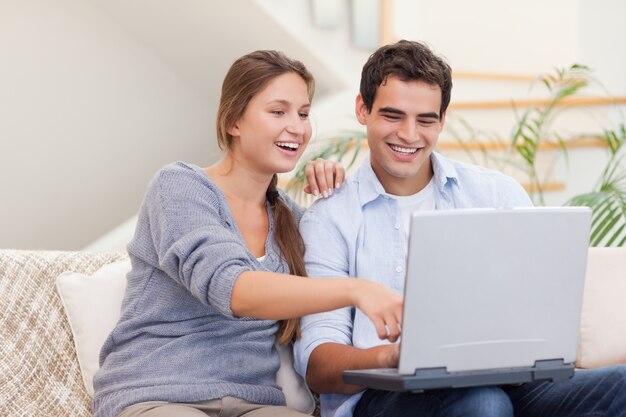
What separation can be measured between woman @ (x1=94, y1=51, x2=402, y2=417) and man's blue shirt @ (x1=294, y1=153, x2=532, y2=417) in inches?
2.0

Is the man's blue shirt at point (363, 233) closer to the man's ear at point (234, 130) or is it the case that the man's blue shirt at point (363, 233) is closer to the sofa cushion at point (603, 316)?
the man's ear at point (234, 130)

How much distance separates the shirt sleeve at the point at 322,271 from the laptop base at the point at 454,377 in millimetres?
330

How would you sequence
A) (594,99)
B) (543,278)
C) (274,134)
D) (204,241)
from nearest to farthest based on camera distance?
(543,278), (204,241), (274,134), (594,99)

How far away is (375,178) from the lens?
2145 mm

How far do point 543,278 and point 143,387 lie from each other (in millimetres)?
793

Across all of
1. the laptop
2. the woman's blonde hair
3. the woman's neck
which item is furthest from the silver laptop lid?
the woman's neck

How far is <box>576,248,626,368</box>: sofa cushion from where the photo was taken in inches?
94.7

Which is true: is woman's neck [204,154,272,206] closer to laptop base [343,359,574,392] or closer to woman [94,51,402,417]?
woman [94,51,402,417]

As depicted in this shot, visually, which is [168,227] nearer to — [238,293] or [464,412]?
[238,293]

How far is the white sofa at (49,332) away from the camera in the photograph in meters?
2.06

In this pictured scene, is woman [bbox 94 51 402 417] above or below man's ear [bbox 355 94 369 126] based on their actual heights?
below

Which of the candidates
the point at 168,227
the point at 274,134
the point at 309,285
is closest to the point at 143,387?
the point at 168,227

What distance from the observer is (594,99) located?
377 cm

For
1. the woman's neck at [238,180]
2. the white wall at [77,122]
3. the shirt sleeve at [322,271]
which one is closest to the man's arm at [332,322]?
the shirt sleeve at [322,271]
